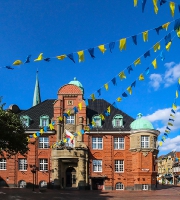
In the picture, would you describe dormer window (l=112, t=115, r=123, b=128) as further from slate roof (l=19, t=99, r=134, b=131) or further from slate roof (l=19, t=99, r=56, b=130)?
slate roof (l=19, t=99, r=56, b=130)

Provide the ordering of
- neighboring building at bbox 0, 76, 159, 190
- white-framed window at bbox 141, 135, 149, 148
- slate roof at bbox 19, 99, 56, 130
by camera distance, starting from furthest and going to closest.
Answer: slate roof at bbox 19, 99, 56, 130 → white-framed window at bbox 141, 135, 149, 148 → neighboring building at bbox 0, 76, 159, 190

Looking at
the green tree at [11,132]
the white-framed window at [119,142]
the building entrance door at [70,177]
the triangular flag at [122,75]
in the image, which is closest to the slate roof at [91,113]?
the white-framed window at [119,142]

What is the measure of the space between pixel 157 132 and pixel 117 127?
5736 mm

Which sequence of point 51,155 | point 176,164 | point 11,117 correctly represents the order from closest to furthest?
point 11,117, point 51,155, point 176,164

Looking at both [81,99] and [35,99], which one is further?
[35,99]

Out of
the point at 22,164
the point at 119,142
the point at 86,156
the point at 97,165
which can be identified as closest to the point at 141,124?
the point at 119,142

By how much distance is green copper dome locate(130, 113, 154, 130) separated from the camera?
148 ft

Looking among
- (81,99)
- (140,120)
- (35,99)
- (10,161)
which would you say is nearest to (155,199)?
(140,120)

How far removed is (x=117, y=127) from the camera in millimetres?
46688

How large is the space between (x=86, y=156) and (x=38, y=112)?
1054 cm

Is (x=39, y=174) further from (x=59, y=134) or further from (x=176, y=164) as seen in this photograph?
(x=176, y=164)

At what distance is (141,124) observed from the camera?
45.3 m

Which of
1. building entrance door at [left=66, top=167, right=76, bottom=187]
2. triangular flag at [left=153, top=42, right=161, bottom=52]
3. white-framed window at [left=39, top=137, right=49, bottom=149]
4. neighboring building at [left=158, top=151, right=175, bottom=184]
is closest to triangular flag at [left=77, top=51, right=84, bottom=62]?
triangular flag at [left=153, top=42, right=161, bottom=52]

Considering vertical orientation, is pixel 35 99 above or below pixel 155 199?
above
